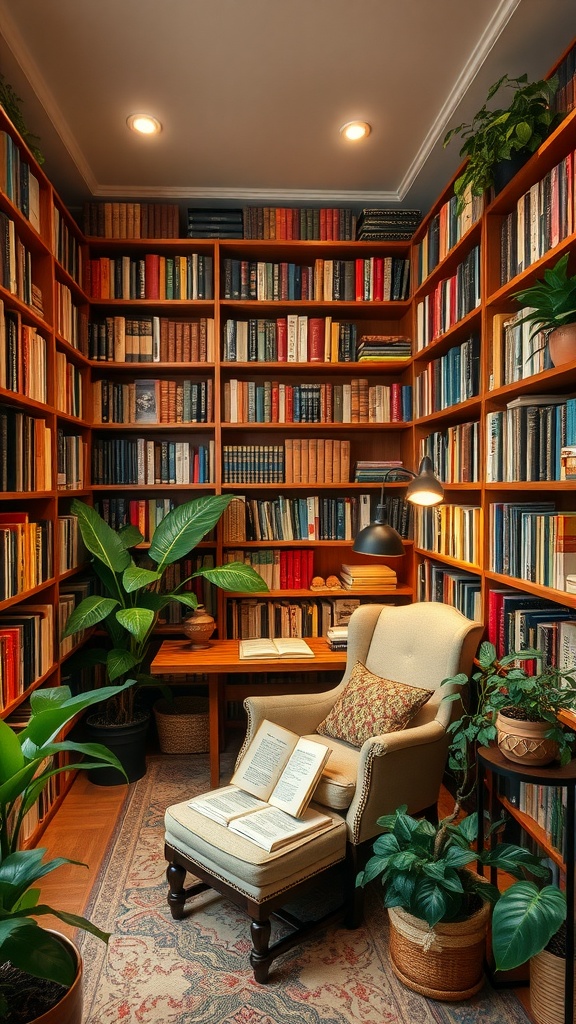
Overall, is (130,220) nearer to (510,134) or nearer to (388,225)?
(388,225)

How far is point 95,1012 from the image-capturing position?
1748 millimetres

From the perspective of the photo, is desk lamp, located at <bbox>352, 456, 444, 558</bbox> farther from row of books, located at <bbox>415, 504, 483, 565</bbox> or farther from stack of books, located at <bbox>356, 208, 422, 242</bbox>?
stack of books, located at <bbox>356, 208, 422, 242</bbox>

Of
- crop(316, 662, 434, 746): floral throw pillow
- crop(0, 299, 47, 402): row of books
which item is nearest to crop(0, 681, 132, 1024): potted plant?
crop(316, 662, 434, 746): floral throw pillow

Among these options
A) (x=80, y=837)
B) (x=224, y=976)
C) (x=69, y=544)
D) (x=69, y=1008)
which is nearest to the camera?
(x=69, y=1008)

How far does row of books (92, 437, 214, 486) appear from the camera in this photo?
3.52 metres

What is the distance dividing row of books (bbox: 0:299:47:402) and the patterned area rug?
6.08 ft

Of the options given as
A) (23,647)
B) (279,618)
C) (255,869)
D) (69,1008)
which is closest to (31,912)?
(69,1008)

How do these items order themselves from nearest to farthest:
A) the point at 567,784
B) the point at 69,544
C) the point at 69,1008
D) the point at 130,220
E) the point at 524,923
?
1. the point at 69,1008
2. the point at 524,923
3. the point at 567,784
4. the point at 69,544
5. the point at 130,220

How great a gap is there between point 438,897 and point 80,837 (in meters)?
1.59

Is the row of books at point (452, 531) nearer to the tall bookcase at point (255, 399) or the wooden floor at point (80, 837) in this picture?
the tall bookcase at point (255, 399)

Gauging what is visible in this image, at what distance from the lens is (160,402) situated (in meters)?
3.50

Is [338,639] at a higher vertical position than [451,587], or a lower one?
lower

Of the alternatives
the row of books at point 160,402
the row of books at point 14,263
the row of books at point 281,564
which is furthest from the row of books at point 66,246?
the row of books at point 281,564

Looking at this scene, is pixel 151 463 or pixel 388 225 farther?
pixel 151 463
